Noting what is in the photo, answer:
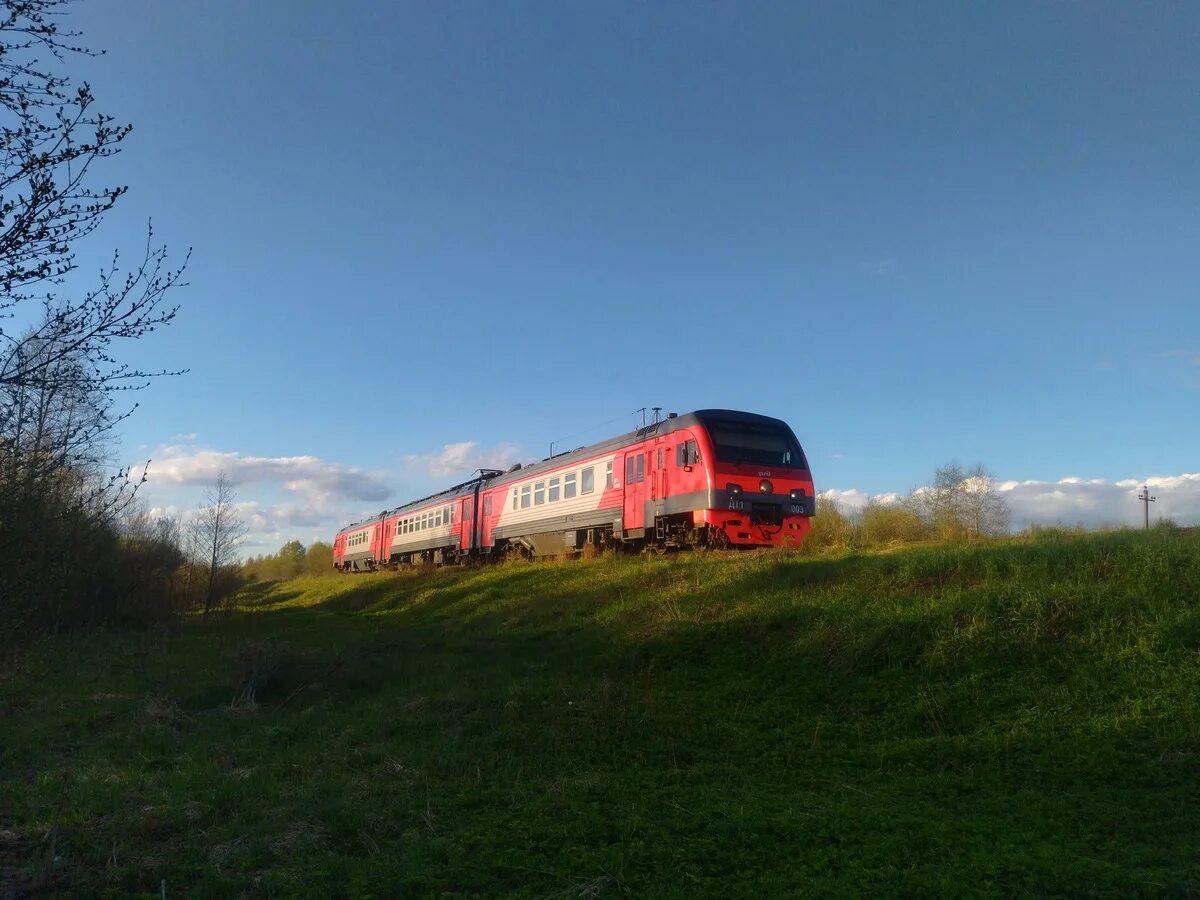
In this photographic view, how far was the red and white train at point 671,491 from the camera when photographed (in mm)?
16172

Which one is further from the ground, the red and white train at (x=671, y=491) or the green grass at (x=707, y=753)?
the red and white train at (x=671, y=491)

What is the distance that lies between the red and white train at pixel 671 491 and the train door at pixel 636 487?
0.07 feet

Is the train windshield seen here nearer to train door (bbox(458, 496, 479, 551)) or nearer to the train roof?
the train roof

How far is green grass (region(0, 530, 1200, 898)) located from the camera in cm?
473

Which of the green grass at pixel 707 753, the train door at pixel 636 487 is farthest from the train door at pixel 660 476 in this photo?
the green grass at pixel 707 753

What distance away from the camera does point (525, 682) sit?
31.9 ft

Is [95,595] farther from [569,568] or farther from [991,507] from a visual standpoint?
[991,507]

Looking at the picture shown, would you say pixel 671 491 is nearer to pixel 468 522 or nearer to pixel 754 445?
pixel 754 445

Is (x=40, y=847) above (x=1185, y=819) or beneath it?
beneath

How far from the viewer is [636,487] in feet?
61.2

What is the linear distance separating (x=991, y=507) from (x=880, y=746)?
22.1 metres

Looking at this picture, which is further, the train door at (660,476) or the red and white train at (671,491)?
the train door at (660,476)

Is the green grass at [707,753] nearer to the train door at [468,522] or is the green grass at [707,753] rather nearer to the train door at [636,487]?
the train door at [636,487]

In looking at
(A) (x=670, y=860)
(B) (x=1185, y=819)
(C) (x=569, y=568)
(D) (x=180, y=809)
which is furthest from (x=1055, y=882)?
(C) (x=569, y=568)
